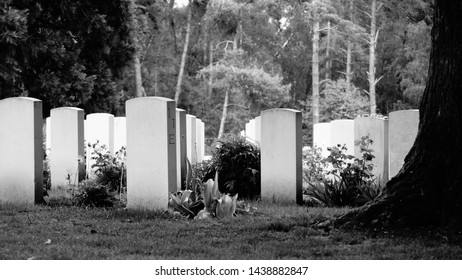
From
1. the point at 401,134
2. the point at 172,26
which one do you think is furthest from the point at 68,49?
the point at 172,26

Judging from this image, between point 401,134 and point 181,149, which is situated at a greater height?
point 401,134

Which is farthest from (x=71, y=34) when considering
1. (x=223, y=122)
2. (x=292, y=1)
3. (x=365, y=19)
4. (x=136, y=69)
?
(x=365, y=19)

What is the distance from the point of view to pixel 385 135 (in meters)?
11.7

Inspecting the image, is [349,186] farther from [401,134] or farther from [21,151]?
[21,151]

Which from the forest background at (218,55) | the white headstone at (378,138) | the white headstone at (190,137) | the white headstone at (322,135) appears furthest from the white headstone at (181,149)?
the forest background at (218,55)

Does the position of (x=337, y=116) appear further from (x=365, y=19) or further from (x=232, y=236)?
(x=232, y=236)

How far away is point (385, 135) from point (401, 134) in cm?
120

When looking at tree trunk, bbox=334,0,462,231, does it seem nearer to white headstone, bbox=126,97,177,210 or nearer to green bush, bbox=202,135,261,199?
white headstone, bbox=126,97,177,210

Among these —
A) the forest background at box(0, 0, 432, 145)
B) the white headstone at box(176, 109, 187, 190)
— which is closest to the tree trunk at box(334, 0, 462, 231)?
the white headstone at box(176, 109, 187, 190)

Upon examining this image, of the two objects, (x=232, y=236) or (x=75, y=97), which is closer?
(x=232, y=236)

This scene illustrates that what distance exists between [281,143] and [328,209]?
1464 millimetres

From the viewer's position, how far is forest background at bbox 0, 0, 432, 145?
21406mm

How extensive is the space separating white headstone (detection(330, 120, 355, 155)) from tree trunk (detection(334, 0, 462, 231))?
626 centimetres

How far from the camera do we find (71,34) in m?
22.9
